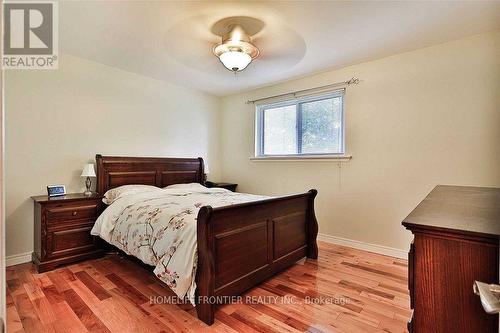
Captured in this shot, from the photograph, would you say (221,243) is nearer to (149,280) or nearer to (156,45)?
(149,280)

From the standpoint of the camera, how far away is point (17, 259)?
9.05ft

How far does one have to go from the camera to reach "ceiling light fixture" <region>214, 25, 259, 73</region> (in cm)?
231

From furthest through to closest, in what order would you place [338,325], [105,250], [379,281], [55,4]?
[105,250], [379,281], [55,4], [338,325]

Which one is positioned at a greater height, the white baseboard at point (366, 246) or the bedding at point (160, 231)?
the bedding at point (160, 231)

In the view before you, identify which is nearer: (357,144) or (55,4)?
(55,4)

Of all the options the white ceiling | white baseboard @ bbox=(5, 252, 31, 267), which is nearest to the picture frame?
white baseboard @ bbox=(5, 252, 31, 267)

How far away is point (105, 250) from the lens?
9.95ft

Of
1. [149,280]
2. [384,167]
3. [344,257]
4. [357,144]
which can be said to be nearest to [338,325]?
[344,257]

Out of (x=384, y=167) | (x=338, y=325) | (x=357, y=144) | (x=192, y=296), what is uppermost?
(x=357, y=144)

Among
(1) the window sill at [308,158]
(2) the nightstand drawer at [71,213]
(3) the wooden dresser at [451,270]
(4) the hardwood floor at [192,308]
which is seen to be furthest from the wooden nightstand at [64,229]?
(3) the wooden dresser at [451,270]

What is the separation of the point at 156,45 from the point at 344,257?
3.21 meters

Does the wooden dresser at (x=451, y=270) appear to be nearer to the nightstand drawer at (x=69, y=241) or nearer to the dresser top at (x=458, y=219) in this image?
the dresser top at (x=458, y=219)

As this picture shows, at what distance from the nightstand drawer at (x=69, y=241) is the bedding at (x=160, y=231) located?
0.13 m

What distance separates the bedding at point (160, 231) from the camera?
5.98 ft
